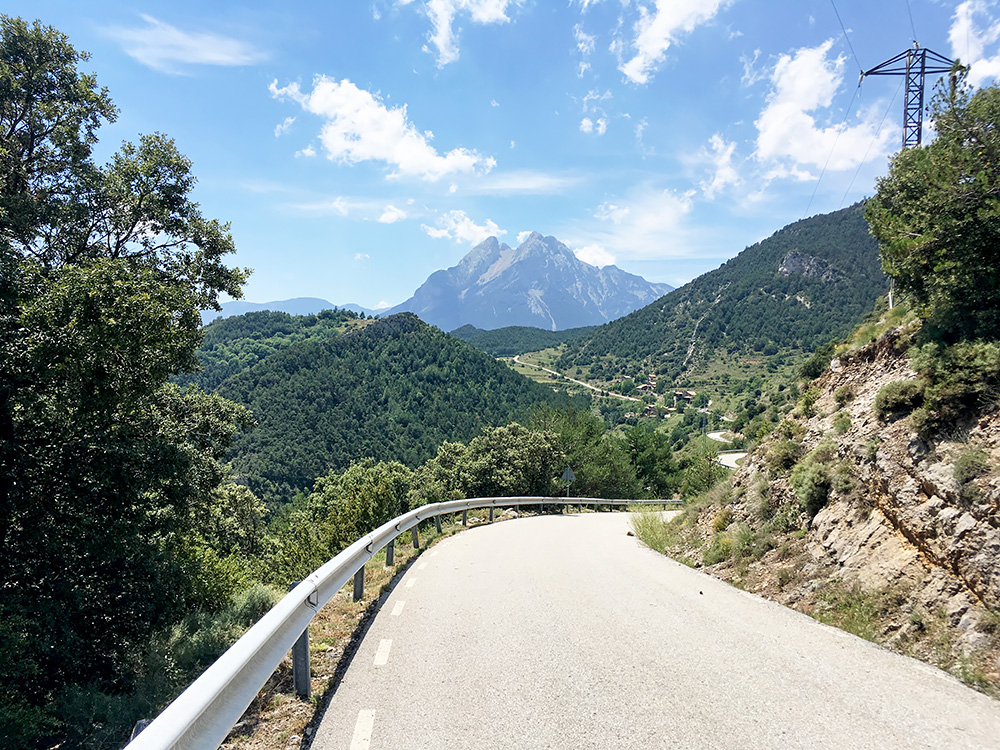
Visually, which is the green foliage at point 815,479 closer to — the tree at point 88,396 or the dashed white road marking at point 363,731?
the dashed white road marking at point 363,731

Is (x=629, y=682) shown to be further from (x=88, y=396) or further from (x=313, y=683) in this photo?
(x=88, y=396)

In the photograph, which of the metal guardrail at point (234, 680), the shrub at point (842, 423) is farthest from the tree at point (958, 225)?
the metal guardrail at point (234, 680)

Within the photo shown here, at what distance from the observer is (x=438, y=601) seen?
271 inches

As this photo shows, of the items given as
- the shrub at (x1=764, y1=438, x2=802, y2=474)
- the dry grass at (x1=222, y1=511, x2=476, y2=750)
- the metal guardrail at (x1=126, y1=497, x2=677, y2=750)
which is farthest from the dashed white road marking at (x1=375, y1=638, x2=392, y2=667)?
the shrub at (x1=764, y1=438, x2=802, y2=474)

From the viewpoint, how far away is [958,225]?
7.20 meters

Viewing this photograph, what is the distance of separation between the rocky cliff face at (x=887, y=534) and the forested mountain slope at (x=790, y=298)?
145 m

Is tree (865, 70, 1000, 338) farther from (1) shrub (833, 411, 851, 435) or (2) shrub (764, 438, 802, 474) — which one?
(2) shrub (764, 438, 802, 474)

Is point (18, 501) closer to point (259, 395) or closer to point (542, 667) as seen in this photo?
point (542, 667)

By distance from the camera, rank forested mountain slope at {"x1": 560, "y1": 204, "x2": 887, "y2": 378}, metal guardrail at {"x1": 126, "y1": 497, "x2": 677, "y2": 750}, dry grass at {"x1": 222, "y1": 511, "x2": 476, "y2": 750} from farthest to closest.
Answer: forested mountain slope at {"x1": 560, "y1": 204, "x2": 887, "y2": 378}, dry grass at {"x1": 222, "y1": 511, "x2": 476, "y2": 750}, metal guardrail at {"x1": 126, "y1": 497, "x2": 677, "y2": 750}

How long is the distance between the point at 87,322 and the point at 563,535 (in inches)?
459

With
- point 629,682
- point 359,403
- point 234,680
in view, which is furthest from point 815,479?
point 359,403

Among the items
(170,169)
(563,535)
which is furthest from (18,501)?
(563,535)

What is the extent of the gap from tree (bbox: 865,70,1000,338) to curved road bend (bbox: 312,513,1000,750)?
4.77 metres

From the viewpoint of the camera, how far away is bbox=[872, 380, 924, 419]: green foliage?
736cm
